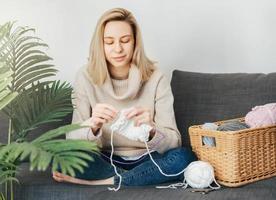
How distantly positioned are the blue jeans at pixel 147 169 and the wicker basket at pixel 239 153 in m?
0.07

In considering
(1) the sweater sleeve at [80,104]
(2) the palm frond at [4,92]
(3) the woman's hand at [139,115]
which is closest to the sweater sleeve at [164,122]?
(3) the woman's hand at [139,115]

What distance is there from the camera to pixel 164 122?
1908 millimetres

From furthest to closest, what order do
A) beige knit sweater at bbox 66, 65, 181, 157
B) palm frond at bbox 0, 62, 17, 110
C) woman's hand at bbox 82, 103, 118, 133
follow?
beige knit sweater at bbox 66, 65, 181, 157 < woman's hand at bbox 82, 103, 118, 133 < palm frond at bbox 0, 62, 17, 110

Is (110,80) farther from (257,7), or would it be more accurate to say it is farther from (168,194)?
(257,7)

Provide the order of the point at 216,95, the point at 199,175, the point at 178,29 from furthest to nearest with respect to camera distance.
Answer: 1. the point at 178,29
2. the point at 216,95
3. the point at 199,175

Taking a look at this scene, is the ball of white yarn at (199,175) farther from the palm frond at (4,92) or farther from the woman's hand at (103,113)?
the palm frond at (4,92)

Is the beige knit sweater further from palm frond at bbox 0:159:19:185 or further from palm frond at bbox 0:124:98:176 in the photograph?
palm frond at bbox 0:124:98:176

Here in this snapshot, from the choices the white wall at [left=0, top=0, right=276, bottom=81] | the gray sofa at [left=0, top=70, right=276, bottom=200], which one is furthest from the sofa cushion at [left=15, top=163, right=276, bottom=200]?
the white wall at [left=0, top=0, right=276, bottom=81]

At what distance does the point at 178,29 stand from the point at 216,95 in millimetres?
510

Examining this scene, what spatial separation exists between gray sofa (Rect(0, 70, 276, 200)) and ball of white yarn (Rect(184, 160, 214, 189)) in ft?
0.13

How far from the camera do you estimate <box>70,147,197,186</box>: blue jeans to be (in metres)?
1.74

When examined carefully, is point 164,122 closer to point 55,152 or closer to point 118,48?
point 118,48

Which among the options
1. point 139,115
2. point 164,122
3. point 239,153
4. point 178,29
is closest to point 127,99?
point 164,122

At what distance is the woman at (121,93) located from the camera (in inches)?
72.1
